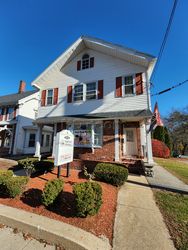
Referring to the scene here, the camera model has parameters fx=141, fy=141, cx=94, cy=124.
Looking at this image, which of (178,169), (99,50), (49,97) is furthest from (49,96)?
(178,169)

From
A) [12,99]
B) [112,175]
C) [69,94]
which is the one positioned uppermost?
[12,99]

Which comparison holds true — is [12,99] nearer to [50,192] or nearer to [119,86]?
[119,86]

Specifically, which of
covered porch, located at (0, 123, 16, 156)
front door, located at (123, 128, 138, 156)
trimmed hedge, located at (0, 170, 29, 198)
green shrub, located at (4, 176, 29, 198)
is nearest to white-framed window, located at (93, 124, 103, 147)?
front door, located at (123, 128, 138, 156)

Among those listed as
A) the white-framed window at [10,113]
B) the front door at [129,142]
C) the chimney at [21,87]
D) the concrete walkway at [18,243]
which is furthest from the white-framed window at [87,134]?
the chimney at [21,87]

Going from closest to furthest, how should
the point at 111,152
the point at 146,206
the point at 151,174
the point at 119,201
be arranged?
the point at 146,206
the point at 119,201
the point at 151,174
the point at 111,152

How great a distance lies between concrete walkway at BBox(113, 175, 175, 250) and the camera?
2.96m

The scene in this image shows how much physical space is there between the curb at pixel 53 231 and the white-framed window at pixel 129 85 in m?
8.94

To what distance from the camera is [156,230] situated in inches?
135

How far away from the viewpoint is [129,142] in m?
11.2

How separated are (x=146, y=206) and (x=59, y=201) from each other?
9.32ft

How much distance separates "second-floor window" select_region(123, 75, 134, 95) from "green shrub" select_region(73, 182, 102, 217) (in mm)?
7987

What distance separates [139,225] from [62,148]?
13.1ft

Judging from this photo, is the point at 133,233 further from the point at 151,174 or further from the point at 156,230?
the point at 151,174

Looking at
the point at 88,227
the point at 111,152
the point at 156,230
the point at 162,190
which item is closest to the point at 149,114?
the point at 111,152
